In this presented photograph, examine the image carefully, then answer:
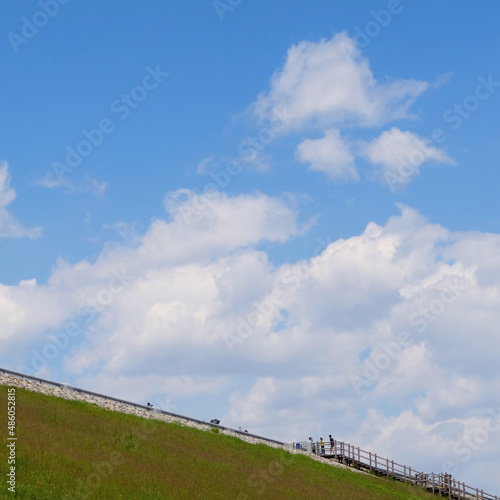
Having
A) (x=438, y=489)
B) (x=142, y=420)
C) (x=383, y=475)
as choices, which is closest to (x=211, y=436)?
(x=142, y=420)

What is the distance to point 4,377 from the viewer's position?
40281mm

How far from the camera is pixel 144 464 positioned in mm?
28156

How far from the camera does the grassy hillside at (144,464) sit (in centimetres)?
2298

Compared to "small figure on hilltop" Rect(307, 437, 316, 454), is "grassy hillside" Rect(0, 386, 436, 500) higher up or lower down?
lower down

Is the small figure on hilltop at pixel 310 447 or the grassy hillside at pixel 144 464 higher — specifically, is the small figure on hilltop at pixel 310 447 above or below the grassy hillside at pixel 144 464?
above

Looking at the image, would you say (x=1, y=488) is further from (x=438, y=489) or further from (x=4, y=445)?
(x=438, y=489)

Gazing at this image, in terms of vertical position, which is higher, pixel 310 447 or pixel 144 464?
pixel 310 447

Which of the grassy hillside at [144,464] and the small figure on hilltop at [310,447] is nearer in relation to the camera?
the grassy hillside at [144,464]

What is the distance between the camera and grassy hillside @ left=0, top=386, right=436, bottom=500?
75.4 feet

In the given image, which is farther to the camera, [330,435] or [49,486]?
[330,435]

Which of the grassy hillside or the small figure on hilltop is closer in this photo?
the grassy hillside

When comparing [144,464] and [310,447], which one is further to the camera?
[310,447]

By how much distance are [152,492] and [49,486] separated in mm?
4002

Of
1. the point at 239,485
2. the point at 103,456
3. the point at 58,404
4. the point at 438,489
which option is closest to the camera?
the point at 103,456
